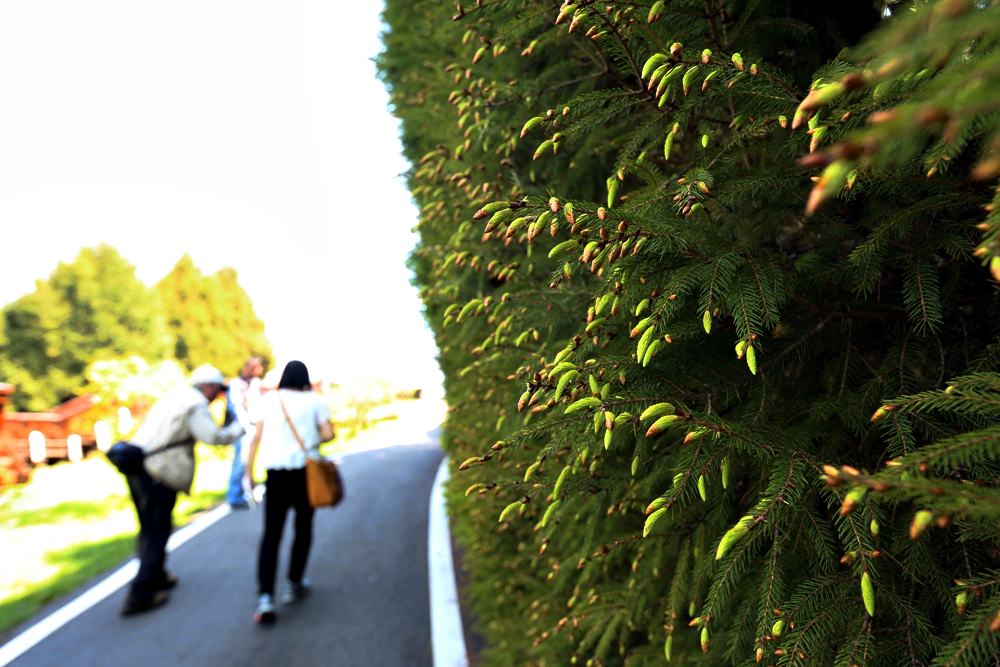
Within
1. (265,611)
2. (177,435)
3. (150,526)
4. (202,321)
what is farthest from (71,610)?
(202,321)

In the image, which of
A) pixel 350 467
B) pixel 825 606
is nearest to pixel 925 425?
pixel 825 606

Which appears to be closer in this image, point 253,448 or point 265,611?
point 265,611

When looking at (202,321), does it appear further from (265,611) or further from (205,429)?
(265,611)

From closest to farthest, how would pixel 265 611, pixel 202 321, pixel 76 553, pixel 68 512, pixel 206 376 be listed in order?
1. pixel 265 611
2. pixel 206 376
3. pixel 76 553
4. pixel 68 512
5. pixel 202 321

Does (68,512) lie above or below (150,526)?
below

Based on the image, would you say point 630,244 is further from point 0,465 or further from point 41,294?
point 41,294

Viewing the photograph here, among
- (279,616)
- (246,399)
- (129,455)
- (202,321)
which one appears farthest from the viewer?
(202,321)

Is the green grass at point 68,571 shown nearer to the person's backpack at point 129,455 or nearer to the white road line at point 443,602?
the person's backpack at point 129,455

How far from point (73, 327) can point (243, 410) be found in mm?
25508

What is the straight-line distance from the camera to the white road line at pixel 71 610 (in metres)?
4.74

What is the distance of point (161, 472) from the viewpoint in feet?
17.2

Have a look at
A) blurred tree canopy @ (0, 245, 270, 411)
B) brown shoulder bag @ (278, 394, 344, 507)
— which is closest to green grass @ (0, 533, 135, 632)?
brown shoulder bag @ (278, 394, 344, 507)

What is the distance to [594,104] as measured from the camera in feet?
4.92

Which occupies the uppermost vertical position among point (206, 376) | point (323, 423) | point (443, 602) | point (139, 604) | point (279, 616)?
point (206, 376)
